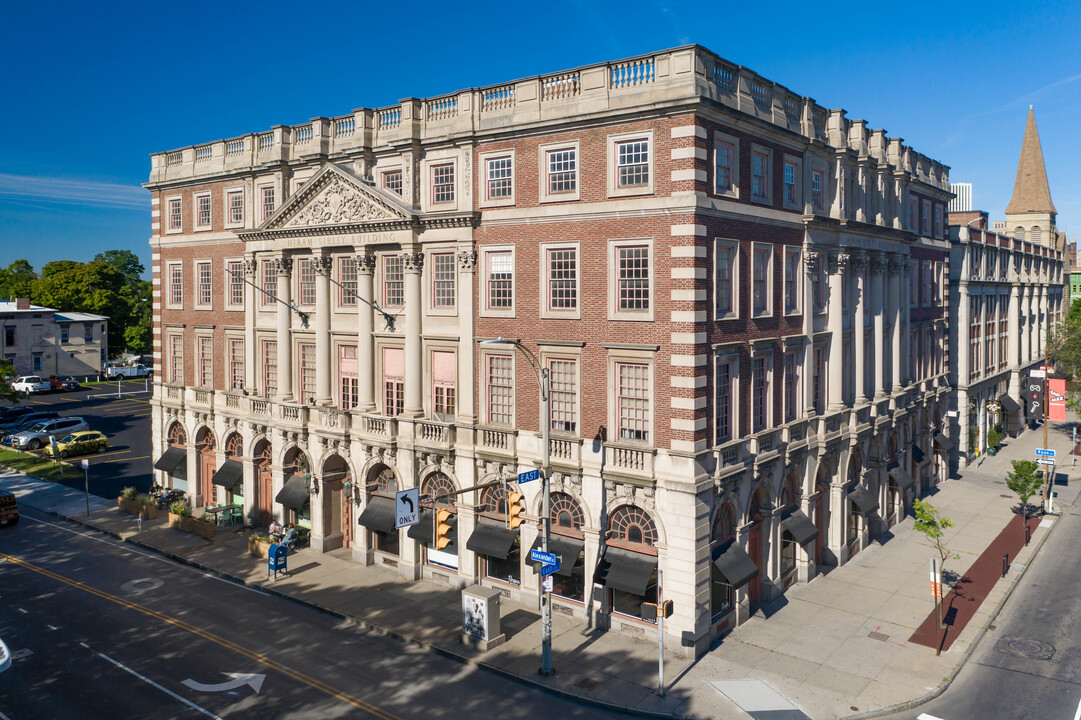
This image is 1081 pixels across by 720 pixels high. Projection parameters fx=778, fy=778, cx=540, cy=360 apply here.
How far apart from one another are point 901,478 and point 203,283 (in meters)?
41.1

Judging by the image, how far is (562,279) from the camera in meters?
30.0

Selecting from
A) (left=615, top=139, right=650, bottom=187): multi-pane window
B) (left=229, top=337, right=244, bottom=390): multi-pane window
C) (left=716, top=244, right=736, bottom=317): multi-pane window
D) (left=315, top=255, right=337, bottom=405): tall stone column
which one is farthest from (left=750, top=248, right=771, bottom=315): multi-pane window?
(left=229, top=337, right=244, bottom=390): multi-pane window

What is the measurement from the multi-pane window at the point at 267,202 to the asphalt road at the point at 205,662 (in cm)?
1874

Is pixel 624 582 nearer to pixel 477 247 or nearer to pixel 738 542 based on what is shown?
pixel 738 542

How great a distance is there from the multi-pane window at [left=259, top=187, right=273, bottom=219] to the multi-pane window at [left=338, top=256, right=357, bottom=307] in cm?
659

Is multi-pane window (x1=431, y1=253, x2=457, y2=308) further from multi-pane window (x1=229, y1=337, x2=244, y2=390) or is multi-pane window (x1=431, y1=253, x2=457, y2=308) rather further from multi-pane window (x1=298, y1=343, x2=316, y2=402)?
multi-pane window (x1=229, y1=337, x2=244, y2=390)

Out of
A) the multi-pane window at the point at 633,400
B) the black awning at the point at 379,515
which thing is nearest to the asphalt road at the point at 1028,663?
the multi-pane window at the point at 633,400

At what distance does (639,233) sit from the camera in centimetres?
2777

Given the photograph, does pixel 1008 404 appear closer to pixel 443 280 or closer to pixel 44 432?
pixel 443 280

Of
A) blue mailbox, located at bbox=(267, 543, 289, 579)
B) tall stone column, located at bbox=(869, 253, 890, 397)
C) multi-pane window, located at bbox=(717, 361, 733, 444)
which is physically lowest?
blue mailbox, located at bbox=(267, 543, 289, 579)

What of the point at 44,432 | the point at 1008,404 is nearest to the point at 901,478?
the point at 1008,404

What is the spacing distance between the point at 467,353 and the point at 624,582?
1149cm

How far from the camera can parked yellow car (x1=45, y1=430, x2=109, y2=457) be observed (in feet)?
196

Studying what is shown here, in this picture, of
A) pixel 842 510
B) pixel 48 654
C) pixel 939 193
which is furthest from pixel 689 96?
pixel 939 193
